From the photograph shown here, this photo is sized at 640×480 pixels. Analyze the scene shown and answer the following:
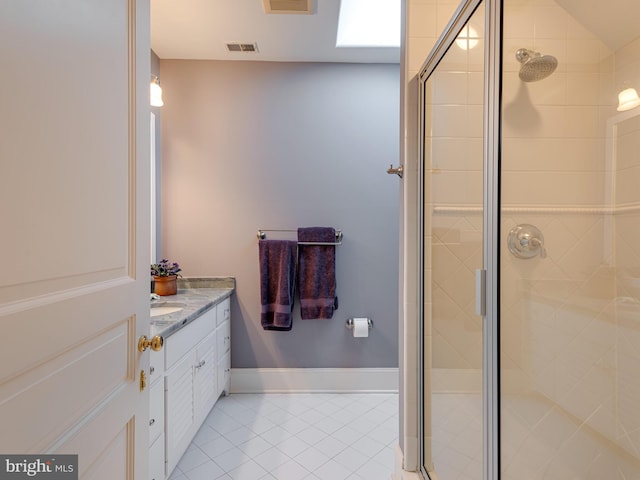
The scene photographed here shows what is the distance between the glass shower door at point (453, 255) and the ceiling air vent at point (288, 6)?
980mm

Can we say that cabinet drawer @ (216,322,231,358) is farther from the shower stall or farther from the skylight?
the skylight

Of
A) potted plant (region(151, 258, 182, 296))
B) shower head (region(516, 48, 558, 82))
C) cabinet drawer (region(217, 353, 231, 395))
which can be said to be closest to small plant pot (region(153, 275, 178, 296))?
potted plant (region(151, 258, 182, 296))

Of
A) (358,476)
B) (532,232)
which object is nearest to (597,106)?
(532,232)

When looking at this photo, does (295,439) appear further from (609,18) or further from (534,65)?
(609,18)

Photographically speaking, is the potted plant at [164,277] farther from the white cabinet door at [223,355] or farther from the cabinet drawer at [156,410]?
the cabinet drawer at [156,410]

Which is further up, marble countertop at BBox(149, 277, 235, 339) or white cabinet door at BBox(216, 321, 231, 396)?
marble countertop at BBox(149, 277, 235, 339)

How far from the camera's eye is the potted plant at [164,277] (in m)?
2.29

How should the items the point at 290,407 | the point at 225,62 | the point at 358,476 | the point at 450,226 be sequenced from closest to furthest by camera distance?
the point at 450,226 < the point at 358,476 < the point at 290,407 < the point at 225,62

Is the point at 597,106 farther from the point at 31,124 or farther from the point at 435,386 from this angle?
the point at 31,124

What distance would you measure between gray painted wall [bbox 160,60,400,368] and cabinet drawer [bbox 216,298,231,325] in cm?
7

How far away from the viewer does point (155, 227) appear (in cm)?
247

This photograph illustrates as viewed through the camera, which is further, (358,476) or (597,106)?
(358,476)

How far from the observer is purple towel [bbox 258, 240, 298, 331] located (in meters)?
2.43

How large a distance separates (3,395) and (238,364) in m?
2.23
